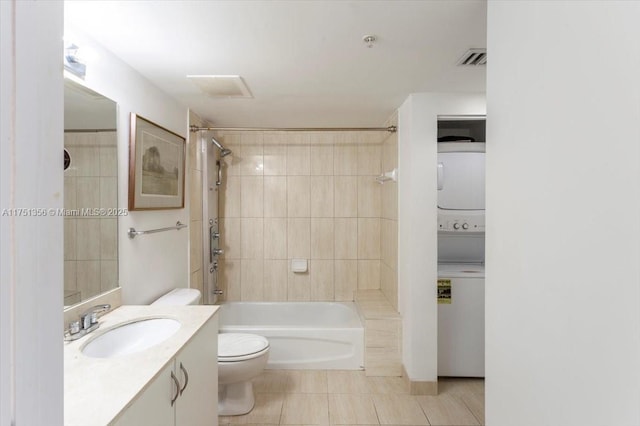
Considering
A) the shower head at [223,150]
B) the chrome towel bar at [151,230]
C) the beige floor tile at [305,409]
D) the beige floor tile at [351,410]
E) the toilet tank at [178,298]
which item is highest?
the shower head at [223,150]

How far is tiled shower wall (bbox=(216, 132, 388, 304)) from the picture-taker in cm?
380

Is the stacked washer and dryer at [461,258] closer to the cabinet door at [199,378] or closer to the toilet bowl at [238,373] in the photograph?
the toilet bowl at [238,373]

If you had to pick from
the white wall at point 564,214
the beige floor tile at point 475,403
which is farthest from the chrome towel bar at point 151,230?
the beige floor tile at point 475,403

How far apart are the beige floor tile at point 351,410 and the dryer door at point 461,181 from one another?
1.79m

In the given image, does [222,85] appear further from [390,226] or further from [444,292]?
[444,292]

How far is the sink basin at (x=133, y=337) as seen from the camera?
61.2 inches

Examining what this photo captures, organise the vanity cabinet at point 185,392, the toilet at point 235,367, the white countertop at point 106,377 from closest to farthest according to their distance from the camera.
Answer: the white countertop at point 106,377
the vanity cabinet at point 185,392
the toilet at point 235,367

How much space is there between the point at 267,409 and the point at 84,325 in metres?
1.46

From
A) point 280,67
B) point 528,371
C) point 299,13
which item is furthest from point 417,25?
point 528,371

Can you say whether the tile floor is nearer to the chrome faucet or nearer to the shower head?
the chrome faucet

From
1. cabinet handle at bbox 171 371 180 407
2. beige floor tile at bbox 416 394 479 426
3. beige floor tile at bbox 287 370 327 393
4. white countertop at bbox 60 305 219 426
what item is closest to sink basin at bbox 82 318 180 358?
white countertop at bbox 60 305 219 426

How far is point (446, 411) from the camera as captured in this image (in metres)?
2.46

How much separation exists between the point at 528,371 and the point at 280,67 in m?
1.90

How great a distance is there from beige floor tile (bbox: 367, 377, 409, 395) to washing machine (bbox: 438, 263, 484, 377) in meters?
0.36
